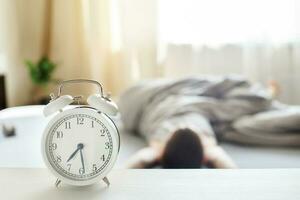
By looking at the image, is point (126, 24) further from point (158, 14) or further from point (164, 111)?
point (164, 111)

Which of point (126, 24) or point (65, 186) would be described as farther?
point (126, 24)

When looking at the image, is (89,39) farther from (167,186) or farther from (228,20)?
(167,186)

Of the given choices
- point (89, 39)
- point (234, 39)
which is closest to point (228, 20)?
point (234, 39)

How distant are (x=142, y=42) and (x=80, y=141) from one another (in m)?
2.48

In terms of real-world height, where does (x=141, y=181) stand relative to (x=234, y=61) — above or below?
above

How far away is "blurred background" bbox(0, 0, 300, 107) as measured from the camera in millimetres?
2822

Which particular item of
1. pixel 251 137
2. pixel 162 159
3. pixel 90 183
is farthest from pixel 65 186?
pixel 251 137

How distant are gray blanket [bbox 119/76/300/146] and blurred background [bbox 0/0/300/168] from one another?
90 centimetres

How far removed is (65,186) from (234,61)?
253 centimetres

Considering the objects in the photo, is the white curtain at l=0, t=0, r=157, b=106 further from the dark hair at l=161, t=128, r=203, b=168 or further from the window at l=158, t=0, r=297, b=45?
the dark hair at l=161, t=128, r=203, b=168

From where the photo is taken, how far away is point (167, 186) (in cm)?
54

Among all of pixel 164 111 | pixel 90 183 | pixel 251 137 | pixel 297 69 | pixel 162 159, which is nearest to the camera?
pixel 90 183

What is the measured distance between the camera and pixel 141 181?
557mm

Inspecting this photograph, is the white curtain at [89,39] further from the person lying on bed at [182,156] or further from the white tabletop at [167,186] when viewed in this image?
the white tabletop at [167,186]
